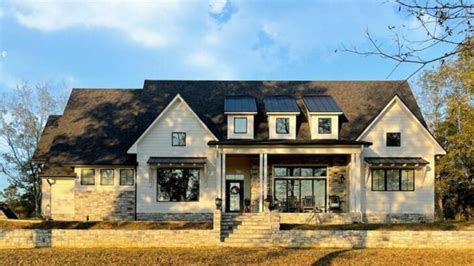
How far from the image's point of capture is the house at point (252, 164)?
26391 mm

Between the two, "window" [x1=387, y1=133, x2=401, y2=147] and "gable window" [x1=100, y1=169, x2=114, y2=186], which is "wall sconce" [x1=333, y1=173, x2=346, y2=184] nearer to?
"window" [x1=387, y1=133, x2=401, y2=147]

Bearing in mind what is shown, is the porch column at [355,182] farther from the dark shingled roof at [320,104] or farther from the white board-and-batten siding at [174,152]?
the white board-and-batten siding at [174,152]

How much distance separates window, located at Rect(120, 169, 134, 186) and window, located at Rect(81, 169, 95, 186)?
4.93 feet

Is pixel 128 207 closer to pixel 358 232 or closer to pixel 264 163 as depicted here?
pixel 264 163

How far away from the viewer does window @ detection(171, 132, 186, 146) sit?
27.2 m

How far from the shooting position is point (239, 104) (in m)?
28.2

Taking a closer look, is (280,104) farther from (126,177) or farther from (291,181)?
(126,177)

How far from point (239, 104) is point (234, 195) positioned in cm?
480

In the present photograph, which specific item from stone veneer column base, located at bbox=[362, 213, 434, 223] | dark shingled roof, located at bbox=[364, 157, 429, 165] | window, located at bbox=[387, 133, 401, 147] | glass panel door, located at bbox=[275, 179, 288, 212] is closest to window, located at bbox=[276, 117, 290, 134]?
glass panel door, located at bbox=[275, 179, 288, 212]

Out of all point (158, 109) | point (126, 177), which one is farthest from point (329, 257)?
point (158, 109)

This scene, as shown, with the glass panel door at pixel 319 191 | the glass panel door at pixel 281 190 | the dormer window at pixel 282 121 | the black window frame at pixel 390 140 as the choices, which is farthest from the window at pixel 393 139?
the glass panel door at pixel 281 190

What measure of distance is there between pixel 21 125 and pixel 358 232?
2781cm

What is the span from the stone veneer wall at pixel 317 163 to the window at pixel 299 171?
27cm

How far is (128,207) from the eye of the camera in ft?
89.4
